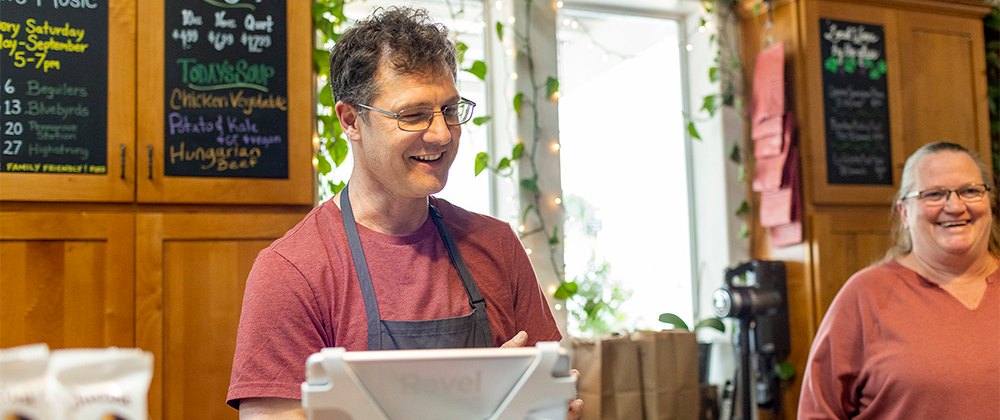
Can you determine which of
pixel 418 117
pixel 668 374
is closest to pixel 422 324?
pixel 418 117

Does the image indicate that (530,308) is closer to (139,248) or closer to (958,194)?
(139,248)

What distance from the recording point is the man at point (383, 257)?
124cm

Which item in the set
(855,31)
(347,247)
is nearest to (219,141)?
(347,247)

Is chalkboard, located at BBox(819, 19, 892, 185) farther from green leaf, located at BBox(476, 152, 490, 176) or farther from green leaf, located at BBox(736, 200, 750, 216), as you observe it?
green leaf, located at BBox(476, 152, 490, 176)

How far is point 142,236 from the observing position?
2014mm

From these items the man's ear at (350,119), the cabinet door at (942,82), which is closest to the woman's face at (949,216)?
the cabinet door at (942,82)

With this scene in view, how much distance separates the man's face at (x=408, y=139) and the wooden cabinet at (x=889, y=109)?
6.17 ft

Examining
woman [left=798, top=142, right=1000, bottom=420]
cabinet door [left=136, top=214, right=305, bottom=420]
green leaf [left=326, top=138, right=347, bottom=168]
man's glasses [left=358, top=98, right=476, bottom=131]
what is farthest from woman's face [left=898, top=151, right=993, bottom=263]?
cabinet door [left=136, top=214, right=305, bottom=420]

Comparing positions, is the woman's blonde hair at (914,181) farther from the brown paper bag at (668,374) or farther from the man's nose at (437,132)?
the man's nose at (437,132)

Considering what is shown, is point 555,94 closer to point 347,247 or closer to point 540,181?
point 540,181

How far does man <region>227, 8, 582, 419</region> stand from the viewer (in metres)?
1.24

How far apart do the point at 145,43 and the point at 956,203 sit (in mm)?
2215

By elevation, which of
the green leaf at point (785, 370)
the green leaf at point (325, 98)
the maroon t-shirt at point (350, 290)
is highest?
the green leaf at point (325, 98)

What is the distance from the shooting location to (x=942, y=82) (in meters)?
3.02
